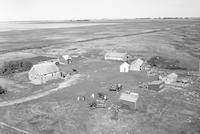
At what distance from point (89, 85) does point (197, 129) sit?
2848 cm

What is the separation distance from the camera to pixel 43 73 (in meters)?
58.6

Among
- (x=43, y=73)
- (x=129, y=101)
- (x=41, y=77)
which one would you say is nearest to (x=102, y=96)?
(x=129, y=101)

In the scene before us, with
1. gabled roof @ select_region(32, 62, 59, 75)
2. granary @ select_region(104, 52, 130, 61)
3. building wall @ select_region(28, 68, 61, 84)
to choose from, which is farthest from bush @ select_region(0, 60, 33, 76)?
granary @ select_region(104, 52, 130, 61)

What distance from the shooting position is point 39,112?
40.4 metres

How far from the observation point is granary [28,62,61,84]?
58.4m

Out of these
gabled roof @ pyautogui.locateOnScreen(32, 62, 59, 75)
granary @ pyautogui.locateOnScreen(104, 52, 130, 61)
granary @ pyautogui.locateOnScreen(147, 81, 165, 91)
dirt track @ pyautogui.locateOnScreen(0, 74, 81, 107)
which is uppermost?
gabled roof @ pyautogui.locateOnScreen(32, 62, 59, 75)

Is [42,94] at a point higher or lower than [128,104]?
lower

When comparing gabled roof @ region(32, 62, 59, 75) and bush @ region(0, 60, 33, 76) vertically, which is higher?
gabled roof @ region(32, 62, 59, 75)

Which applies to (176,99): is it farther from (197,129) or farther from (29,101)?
(29,101)

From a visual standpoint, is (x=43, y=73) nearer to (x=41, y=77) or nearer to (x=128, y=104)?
(x=41, y=77)

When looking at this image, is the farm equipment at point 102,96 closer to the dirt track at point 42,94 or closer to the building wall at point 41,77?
the dirt track at point 42,94

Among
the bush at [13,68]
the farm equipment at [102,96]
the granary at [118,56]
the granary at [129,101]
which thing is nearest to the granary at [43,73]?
the bush at [13,68]

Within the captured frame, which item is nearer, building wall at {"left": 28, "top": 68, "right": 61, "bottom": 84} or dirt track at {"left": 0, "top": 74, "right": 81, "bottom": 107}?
dirt track at {"left": 0, "top": 74, "right": 81, "bottom": 107}

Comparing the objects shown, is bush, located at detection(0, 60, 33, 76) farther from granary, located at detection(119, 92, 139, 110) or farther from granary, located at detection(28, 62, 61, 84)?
granary, located at detection(119, 92, 139, 110)
